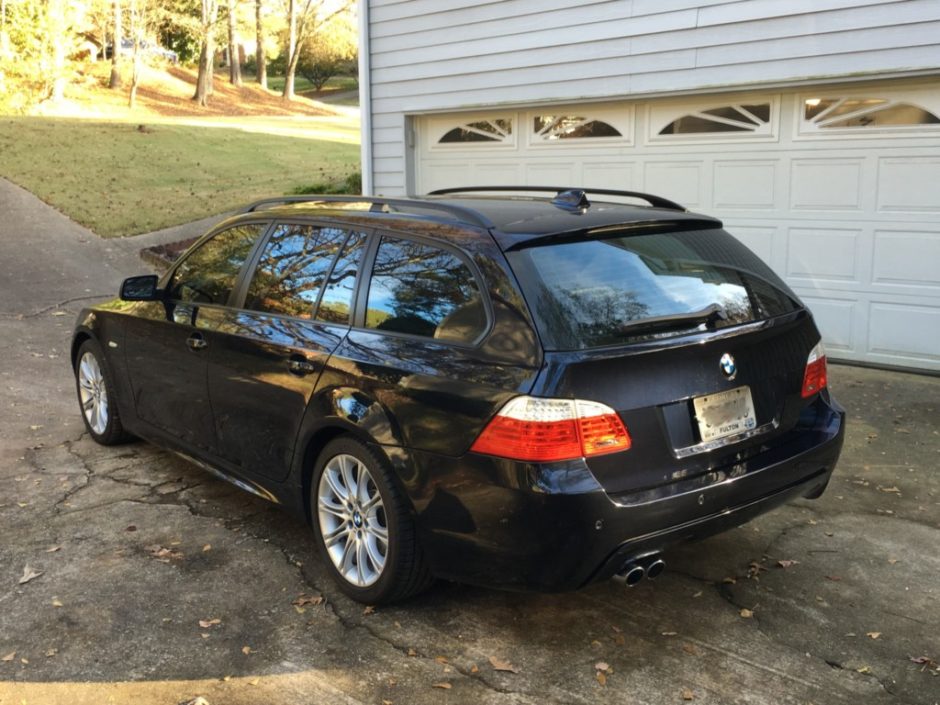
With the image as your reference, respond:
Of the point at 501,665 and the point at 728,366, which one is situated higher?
the point at 728,366

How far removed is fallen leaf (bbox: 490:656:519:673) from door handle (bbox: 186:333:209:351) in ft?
7.08

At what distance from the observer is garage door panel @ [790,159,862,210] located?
7820mm

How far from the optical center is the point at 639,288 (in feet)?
11.7

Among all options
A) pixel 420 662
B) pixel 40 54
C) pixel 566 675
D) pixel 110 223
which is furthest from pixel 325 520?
pixel 40 54

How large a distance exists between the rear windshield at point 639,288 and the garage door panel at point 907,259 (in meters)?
4.15

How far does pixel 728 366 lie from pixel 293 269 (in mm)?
2027

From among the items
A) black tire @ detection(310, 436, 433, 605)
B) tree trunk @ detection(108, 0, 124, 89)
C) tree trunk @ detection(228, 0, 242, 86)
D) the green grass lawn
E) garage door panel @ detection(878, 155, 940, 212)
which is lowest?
black tire @ detection(310, 436, 433, 605)

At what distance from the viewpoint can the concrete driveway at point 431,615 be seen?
3.30 metres

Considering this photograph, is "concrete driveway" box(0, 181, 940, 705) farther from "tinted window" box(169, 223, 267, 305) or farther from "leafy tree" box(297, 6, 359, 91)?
"leafy tree" box(297, 6, 359, 91)

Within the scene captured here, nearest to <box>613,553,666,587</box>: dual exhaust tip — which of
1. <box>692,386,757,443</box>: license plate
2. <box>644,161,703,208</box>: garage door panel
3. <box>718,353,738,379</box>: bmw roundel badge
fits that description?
<box>692,386,757,443</box>: license plate

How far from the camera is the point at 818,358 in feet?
13.2

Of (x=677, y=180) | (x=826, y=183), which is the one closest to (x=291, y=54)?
(x=677, y=180)

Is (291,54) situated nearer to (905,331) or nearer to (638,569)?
(905,331)

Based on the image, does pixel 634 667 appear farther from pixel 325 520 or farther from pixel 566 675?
pixel 325 520
